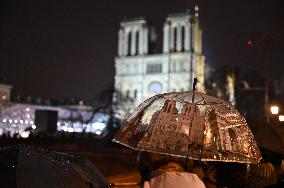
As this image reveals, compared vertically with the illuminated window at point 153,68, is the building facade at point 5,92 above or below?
below

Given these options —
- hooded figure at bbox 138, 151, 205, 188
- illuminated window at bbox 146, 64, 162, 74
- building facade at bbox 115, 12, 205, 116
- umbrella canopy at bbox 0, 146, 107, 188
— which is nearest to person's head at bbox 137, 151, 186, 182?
hooded figure at bbox 138, 151, 205, 188

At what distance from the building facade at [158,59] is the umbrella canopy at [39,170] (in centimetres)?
7830

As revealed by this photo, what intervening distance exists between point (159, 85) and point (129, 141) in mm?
84537

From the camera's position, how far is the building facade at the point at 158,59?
8581cm

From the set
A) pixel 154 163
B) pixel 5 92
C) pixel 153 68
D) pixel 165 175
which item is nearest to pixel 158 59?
pixel 153 68

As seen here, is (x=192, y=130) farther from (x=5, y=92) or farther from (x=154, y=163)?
(x=5, y=92)

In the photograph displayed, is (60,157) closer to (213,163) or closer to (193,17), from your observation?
(213,163)

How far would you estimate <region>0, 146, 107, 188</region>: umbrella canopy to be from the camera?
3000 mm

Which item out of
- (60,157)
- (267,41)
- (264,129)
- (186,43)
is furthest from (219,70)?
(60,157)

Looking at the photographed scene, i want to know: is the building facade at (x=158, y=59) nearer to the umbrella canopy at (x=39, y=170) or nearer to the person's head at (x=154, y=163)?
the person's head at (x=154, y=163)

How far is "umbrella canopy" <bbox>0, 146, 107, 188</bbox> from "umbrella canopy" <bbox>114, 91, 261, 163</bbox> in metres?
1.16

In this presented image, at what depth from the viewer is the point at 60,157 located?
3422 mm

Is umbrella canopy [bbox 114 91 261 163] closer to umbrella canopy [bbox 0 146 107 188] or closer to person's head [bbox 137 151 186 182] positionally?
person's head [bbox 137 151 186 182]

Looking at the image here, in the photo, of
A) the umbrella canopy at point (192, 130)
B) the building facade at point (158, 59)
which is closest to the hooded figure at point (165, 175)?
the umbrella canopy at point (192, 130)
